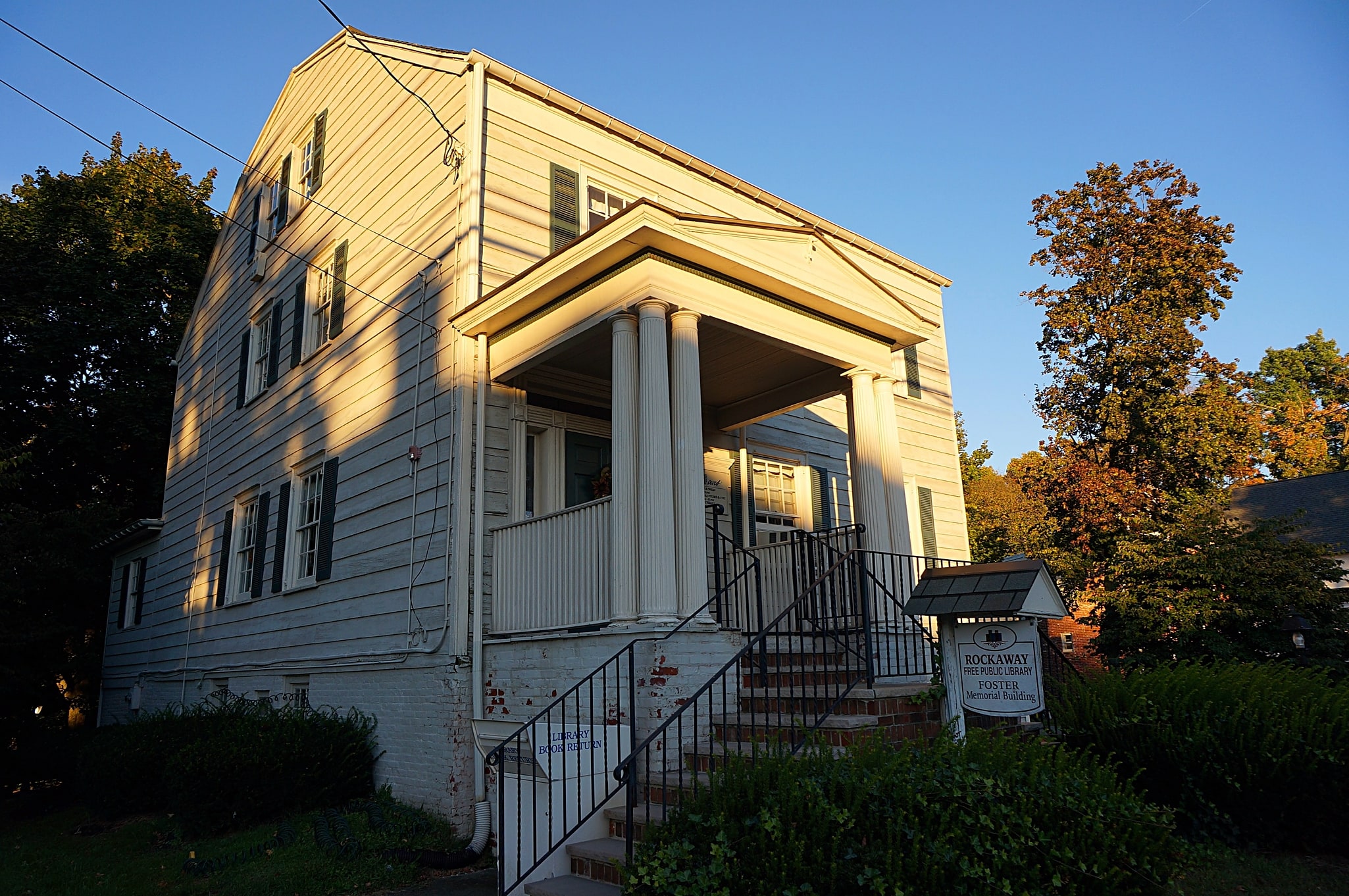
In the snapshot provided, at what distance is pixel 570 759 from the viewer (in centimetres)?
629

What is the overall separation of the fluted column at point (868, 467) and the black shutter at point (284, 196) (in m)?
10.2

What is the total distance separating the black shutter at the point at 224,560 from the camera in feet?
46.5

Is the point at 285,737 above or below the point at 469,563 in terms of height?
below

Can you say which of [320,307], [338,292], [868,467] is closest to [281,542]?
→ [320,307]

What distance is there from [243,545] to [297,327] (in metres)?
3.63

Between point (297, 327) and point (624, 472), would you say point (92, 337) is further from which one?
point (624, 472)

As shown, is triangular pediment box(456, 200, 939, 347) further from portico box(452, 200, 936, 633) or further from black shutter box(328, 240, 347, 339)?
black shutter box(328, 240, 347, 339)

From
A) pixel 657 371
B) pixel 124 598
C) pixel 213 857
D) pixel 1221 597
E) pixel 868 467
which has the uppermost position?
pixel 657 371

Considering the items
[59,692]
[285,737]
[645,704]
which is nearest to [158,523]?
[59,692]

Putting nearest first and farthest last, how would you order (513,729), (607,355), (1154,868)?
1. (1154,868)
2. (513,729)
3. (607,355)

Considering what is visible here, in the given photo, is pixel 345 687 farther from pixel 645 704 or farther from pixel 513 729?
pixel 645 704

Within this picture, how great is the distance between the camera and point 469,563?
8969 millimetres

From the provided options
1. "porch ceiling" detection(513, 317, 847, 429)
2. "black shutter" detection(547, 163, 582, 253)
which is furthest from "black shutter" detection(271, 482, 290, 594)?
"black shutter" detection(547, 163, 582, 253)

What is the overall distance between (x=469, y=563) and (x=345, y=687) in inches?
118
